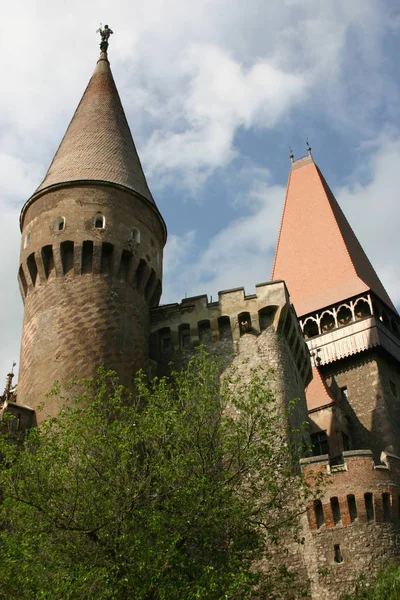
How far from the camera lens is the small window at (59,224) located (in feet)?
63.2

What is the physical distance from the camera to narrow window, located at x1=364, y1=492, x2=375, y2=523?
16.8m

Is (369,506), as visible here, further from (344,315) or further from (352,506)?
(344,315)

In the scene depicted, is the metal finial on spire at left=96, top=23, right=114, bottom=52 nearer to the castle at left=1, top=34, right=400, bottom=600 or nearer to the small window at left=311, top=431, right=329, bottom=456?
the castle at left=1, top=34, right=400, bottom=600

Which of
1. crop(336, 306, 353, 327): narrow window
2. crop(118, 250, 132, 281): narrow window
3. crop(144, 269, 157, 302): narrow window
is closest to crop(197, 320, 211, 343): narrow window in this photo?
crop(144, 269, 157, 302): narrow window

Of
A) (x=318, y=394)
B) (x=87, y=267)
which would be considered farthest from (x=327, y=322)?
(x=87, y=267)

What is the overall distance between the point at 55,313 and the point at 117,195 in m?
4.07

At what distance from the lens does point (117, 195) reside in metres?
20.1

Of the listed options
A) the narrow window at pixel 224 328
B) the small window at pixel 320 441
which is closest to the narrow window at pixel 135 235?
the narrow window at pixel 224 328

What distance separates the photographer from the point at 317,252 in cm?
3800

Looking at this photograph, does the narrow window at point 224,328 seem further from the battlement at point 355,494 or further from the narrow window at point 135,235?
the battlement at point 355,494

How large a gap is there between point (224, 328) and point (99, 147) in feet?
22.1

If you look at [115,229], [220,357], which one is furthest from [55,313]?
[220,357]

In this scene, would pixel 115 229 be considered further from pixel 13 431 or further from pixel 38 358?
pixel 13 431

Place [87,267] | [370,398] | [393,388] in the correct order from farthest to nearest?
[393,388], [370,398], [87,267]
